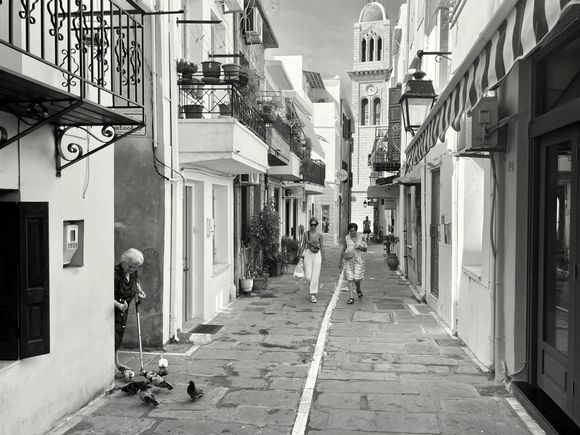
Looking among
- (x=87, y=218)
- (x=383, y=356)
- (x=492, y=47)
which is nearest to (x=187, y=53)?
(x=87, y=218)

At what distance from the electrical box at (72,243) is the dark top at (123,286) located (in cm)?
112

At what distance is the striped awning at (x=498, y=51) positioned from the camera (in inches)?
139

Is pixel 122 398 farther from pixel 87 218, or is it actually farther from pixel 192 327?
pixel 192 327

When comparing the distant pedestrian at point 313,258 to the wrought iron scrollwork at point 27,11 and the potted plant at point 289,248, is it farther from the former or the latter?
the wrought iron scrollwork at point 27,11

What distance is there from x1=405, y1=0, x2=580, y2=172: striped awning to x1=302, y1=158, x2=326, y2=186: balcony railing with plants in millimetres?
15684

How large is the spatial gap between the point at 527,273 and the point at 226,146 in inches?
201

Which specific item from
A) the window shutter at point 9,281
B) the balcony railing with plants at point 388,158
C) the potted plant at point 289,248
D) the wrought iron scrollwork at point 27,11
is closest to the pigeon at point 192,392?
the window shutter at point 9,281

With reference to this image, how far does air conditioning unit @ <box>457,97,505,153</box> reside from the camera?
6.39 metres

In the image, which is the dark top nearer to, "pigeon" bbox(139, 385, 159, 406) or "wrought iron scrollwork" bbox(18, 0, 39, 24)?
"pigeon" bbox(139, 385, 159, 406)

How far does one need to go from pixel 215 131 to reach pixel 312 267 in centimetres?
492

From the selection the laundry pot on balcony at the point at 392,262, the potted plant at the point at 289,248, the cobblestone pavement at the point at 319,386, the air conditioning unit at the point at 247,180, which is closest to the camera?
the cobblestone pavement at the point at 319,386

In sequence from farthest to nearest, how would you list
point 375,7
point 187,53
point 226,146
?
point 375,7 → point 187,53 → point 226,146

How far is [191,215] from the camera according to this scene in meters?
10.4

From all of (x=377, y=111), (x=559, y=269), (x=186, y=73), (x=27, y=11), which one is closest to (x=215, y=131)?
(x=186, y=73)
